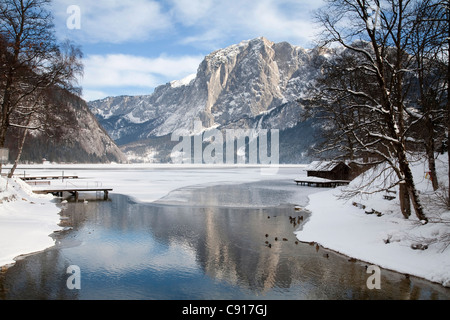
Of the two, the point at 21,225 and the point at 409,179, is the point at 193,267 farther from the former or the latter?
the point at 21,225

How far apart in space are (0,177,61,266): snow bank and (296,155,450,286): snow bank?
11.8 meters

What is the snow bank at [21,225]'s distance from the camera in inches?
536

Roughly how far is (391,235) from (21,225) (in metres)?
16.7

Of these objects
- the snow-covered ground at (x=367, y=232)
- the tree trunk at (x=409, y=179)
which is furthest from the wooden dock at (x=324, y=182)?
the tree trunk at (x=409, y=179)

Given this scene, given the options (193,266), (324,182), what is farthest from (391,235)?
(324,182)

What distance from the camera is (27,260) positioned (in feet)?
41.2

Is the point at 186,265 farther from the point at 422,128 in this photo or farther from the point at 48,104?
the point at 48,104

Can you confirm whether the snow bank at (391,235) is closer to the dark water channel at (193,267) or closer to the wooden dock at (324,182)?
the dark water channel at (193,267)

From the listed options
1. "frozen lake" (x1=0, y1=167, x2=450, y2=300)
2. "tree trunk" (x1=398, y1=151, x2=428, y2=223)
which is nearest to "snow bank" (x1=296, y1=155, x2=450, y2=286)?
"tree trunk" (x1=398, y1=151, x2=428, y2=223)

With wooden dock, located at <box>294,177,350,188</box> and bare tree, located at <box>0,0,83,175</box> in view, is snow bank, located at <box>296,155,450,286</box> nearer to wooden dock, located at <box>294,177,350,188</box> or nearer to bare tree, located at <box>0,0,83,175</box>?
bare tree, located at <box>0,0,83,175</box>

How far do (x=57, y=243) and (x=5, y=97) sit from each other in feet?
31.1

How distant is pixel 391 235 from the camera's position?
45.4 feet

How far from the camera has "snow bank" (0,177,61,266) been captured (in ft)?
44.6
